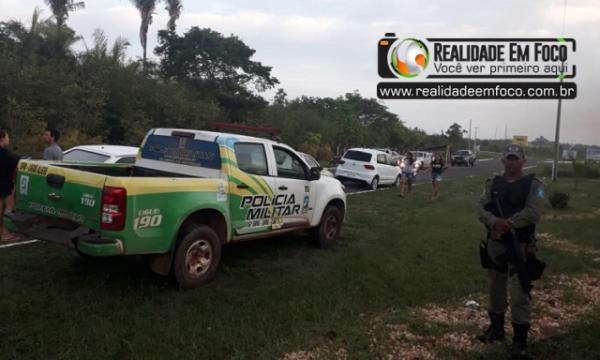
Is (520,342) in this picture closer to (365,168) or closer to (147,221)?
(147,221)

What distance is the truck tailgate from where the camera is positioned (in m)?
4.54

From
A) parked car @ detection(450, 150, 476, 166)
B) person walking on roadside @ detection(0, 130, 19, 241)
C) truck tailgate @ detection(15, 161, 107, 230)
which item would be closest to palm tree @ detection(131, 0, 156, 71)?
parked car @ detection(450, 150, 476, 166)

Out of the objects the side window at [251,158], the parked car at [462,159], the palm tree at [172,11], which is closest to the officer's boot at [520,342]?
the side window at [251,158]

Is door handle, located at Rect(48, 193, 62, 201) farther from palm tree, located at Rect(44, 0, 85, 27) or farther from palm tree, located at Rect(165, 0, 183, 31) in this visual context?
palm tree, located at Rect(165, 0, 183, 31)

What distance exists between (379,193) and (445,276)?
10218mm

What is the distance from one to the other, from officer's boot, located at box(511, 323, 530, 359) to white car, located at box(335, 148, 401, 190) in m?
13.5

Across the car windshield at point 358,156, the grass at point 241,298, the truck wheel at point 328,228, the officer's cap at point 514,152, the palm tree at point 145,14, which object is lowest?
the grass at point 241,298

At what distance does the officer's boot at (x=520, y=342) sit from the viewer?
13.0 feet

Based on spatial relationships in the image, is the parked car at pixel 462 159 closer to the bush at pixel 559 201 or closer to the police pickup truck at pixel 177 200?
the bush at pixel 559 201

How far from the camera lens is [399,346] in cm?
416

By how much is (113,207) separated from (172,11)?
3704cm

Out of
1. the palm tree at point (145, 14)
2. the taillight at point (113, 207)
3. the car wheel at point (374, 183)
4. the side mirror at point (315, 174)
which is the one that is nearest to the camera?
the taillight at point (113, 207)

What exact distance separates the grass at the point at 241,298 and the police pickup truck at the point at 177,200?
0.47 m

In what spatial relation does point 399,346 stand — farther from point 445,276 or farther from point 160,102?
point 160,102
